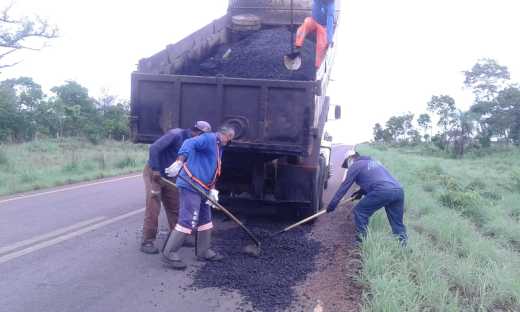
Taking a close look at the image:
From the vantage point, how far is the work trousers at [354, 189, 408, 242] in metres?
5.34

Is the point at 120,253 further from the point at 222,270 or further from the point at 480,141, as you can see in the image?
the point at 480,141

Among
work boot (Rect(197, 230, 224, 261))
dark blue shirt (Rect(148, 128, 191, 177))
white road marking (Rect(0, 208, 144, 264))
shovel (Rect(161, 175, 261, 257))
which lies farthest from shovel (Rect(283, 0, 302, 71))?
white road marking (Rect(0, 208, 144, 264))

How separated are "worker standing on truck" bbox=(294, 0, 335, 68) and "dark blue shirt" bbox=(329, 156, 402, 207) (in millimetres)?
1804

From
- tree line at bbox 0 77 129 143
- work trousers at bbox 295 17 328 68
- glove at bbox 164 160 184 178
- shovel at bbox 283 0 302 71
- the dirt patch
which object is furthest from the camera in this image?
tree line at bbox 0 77 129 143

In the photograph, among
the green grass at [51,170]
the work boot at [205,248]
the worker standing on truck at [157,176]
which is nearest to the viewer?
the work boot at [205,248]

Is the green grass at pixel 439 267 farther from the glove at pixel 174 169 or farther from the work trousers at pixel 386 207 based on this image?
the glove at pixel 174 169

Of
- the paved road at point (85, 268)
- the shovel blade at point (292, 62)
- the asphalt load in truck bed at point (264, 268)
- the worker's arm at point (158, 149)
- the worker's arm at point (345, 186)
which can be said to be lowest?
the paved road at point (85, 268)

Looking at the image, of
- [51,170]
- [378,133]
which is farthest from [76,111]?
[378,133]

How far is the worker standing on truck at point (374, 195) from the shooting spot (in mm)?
5344

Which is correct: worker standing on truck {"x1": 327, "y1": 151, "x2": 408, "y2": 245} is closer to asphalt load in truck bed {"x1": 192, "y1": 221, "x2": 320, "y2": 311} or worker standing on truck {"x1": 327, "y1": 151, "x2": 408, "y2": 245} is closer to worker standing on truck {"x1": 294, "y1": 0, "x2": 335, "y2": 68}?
asphalt load in truck bed {"x1": 192, "y1": 221, "x2": 320, "y2": 311}

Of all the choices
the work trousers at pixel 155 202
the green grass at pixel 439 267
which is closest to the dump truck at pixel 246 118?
the work trousers at pixel 155 202

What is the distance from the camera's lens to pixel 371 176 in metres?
5.48

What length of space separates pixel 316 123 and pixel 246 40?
A: 6.78 feet

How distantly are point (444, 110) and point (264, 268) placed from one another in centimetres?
3152
